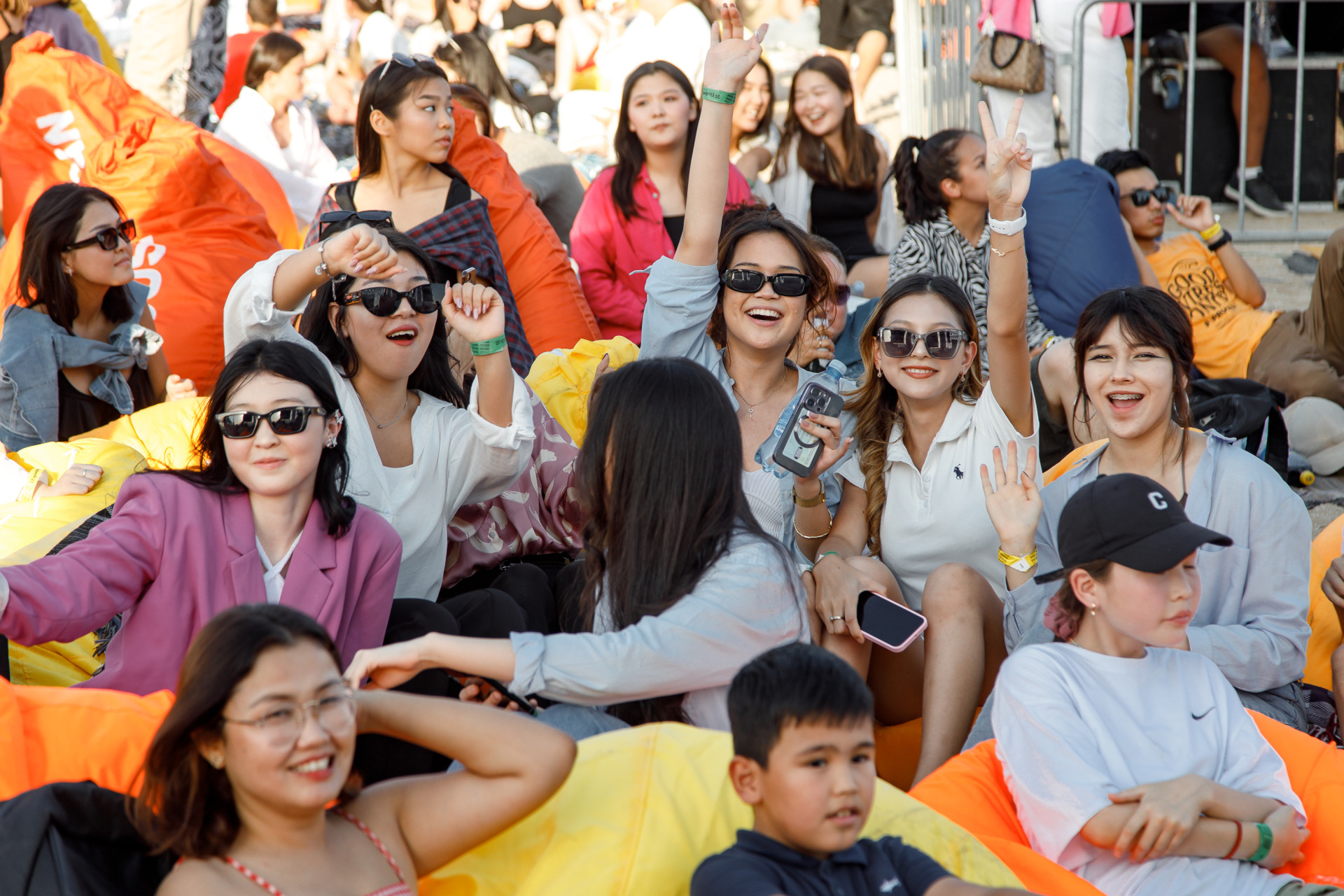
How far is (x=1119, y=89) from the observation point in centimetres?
615

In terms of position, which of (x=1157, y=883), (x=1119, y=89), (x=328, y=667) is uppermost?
(x=1119, y=89)

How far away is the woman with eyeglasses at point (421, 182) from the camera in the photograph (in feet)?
13.8

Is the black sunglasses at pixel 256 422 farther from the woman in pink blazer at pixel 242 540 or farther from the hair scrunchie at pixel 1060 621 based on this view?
the hair scrunchie at pixel 1060 621

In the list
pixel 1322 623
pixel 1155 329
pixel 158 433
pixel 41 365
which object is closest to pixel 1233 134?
pixel 1322 623

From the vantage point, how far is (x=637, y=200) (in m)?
4.82

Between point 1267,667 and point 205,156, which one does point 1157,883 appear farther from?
point 205,156


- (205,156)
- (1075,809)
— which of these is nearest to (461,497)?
(1075,809)

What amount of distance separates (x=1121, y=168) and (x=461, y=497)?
3.74 m

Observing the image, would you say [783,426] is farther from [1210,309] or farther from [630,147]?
[1210,309]

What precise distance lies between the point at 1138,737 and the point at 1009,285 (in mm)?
1137

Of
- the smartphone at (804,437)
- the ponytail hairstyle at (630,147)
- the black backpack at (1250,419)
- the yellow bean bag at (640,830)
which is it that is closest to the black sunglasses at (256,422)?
the yellow bean bag at (640,830)

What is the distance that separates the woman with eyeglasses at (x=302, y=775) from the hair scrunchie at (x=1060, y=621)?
3.26 feet

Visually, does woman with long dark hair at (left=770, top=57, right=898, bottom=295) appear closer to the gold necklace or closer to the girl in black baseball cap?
the gold necklace

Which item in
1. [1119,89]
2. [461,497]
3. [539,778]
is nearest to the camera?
[539,778]
